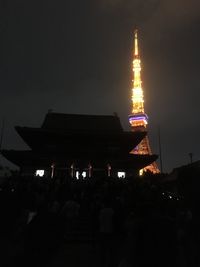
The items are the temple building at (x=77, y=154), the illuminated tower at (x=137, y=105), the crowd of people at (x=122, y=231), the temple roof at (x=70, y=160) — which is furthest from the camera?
the illuminated tower at (x=137, y=105)

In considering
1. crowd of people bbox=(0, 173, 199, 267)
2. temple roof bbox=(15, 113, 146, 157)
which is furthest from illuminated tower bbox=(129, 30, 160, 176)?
crowd of people bbox=(0, 173, 199, 267)

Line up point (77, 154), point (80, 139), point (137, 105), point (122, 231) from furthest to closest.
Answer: point (137, 105), point (80, 139), point (77, 154), point (122, 231)

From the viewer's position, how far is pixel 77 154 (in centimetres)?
2377

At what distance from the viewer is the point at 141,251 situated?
402 centimetres

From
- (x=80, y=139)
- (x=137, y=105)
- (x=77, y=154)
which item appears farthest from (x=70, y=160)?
(x=137, y=105)

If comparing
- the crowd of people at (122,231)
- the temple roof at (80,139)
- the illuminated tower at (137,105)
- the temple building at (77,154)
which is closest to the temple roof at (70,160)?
the temple building at (77,154)

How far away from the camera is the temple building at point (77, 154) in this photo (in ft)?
77.2

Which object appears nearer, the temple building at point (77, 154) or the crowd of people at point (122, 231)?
the crowd of people at point (122, 231)

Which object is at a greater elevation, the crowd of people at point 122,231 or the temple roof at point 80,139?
the temple roof at point 80,139

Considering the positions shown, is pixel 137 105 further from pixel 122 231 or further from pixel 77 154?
pixel 122 231

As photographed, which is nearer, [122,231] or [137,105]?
[122,231]

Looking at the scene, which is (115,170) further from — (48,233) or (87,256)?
(48,233)

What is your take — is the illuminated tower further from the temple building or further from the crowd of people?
the crowd of people

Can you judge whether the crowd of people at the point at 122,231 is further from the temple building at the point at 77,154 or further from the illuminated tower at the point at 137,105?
the illuminated tower at the point at 137,105
